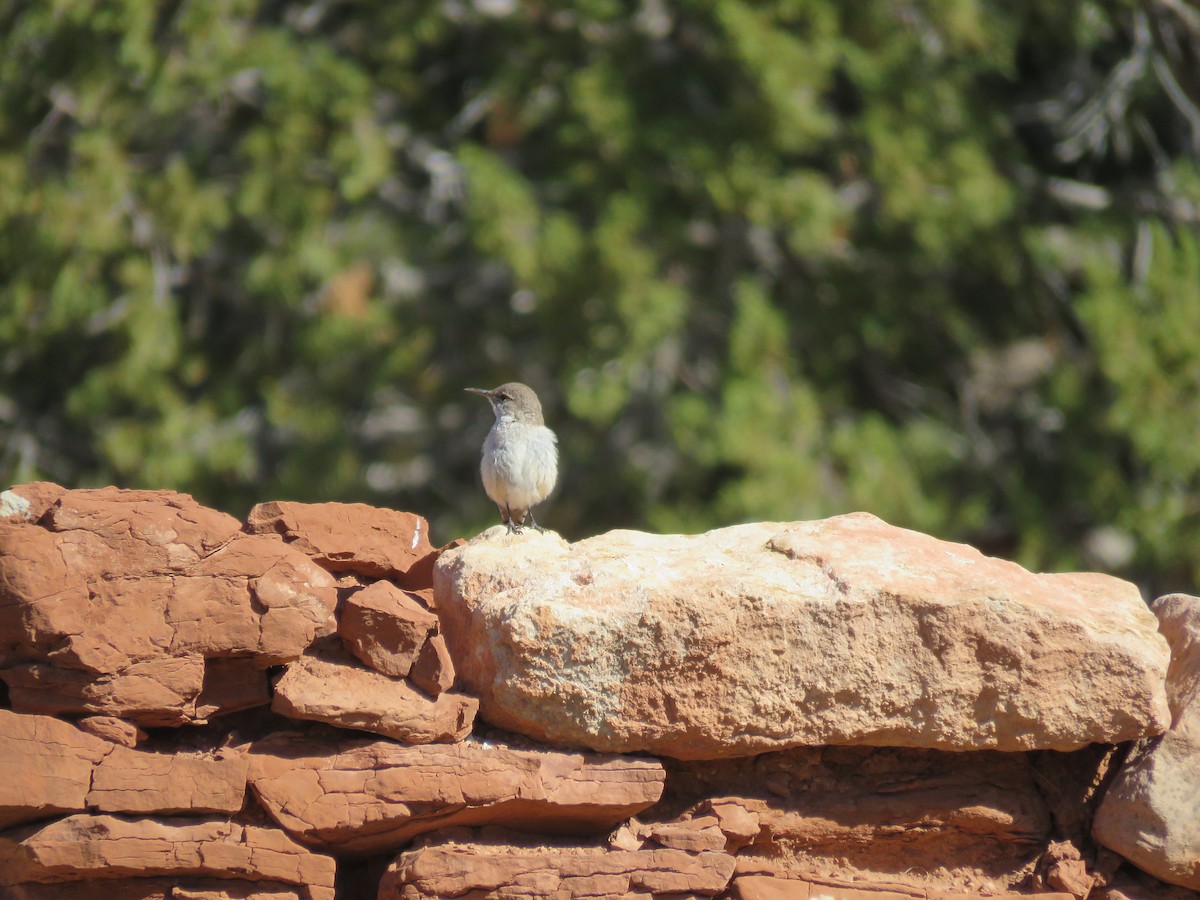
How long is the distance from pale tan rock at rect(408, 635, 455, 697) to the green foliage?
6.08 metres

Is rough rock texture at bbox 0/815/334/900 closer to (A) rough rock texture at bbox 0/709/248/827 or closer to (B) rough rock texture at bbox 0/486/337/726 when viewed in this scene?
(A) rough rock texture at bbox 0/709/248/827

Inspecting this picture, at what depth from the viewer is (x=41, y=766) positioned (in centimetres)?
415

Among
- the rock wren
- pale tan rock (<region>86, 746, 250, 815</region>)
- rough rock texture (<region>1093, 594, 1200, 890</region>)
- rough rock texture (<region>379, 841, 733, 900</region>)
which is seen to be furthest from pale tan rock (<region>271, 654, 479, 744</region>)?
the rock wren

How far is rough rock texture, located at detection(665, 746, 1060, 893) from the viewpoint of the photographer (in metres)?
4.62

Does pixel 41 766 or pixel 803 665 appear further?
pixel 803 665

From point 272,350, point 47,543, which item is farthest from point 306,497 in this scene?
point 47,543

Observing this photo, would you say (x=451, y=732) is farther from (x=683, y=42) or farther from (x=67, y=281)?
(x=683, y=42)

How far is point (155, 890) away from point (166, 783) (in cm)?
32

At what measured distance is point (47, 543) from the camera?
4.31 meters

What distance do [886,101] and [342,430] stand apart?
525 cm

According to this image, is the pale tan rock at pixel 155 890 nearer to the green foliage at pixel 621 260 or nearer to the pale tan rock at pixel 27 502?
the pale tan rock at pixel 27 502

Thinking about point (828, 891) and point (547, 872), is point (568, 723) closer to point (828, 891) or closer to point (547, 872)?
point (547, 872)

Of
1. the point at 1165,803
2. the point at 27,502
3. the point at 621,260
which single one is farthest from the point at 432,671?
the point at 621,260

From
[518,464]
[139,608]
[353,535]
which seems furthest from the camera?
[518,464]
